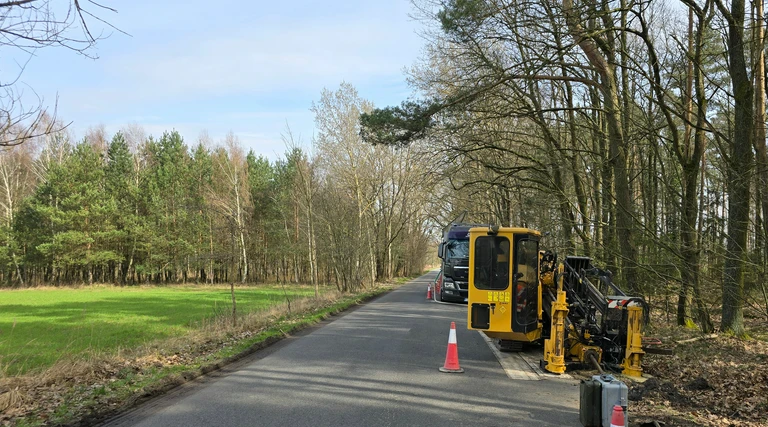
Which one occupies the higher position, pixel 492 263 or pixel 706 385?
pixel 492 263

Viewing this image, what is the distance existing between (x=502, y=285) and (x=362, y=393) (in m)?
4.08

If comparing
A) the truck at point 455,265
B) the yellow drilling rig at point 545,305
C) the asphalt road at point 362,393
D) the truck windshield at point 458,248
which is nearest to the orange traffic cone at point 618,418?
the asphalt road at point 362,393

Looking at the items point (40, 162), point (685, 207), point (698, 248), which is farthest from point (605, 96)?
point (40, 162)

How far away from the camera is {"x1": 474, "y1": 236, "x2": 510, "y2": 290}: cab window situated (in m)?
10.5

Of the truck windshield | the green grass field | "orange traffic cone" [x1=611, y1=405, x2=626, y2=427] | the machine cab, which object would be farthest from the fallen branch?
the truck windshield

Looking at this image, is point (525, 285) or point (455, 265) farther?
point (455, 265)

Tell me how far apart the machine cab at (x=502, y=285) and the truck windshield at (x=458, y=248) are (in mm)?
15030

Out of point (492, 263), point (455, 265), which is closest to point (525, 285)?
point (492, 263)

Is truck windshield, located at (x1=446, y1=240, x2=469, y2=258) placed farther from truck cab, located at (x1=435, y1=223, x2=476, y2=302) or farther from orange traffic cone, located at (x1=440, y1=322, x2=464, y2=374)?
orange traffic cone, located at (x1=440, y1=322, x2=464, y2=374)

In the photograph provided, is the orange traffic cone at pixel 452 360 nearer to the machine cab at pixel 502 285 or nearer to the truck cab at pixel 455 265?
the machine cab at pixel 502 285

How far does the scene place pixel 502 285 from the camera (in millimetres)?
10500

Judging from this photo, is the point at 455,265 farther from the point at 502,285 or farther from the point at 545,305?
the point at 502,285

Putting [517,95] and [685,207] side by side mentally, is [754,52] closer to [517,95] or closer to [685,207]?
[685,207]

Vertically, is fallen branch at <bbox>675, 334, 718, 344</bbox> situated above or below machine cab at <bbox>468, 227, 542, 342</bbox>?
below
